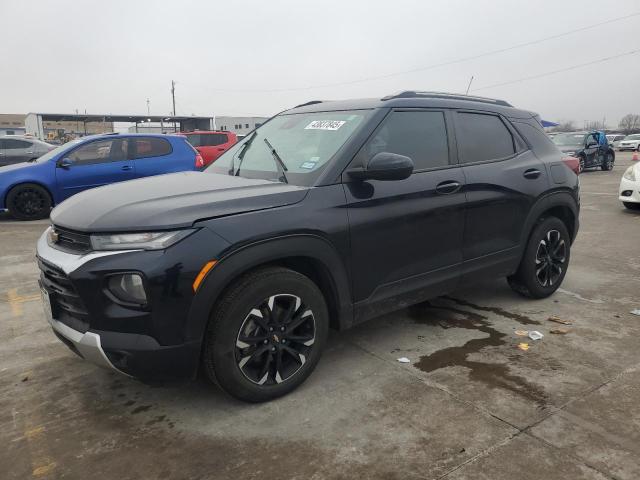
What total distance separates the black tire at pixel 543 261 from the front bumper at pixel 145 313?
310 cm

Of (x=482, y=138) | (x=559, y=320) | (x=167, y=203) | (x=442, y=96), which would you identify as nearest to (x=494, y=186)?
(x=482, y=138)

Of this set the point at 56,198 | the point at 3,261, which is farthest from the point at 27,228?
the point at 3,261

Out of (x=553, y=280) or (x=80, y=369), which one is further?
(x=553, y=280)

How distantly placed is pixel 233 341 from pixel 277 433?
543 mm

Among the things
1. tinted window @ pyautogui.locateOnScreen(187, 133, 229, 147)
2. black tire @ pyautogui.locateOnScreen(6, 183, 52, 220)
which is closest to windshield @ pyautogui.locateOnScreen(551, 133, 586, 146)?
tinted window @ pyautogui.locateOnScreen(187, 133, 229, 147)

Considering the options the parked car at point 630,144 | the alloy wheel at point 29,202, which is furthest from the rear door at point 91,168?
the parked car at point 630,144

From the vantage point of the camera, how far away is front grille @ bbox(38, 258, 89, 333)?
2.62 meters

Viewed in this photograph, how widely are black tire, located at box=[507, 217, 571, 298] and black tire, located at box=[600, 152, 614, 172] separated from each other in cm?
1837

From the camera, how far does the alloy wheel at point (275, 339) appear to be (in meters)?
2.77

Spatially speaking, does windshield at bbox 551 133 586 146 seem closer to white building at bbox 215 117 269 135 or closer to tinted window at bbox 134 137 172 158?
tinted window at bbox 134 137 172 158

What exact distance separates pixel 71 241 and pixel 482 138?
315cm

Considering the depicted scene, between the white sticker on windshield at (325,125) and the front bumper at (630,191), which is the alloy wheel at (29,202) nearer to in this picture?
the white sticker on windshield at (325,125)

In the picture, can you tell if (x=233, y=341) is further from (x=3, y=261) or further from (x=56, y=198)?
(x=56, y=198)

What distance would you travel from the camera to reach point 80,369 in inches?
135
